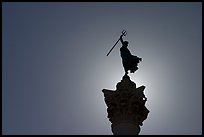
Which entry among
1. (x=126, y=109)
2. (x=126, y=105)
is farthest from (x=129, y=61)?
(x=126, y=109)

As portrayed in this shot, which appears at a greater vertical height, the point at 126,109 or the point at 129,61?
the point at 129,61

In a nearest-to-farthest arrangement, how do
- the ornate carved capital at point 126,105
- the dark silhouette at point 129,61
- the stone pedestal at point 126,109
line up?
the stone pedestal at point 126,109 → the ornate carved capital at point 126,105 → the dark silhouette at point 129,61

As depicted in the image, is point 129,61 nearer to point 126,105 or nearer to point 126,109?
point 126,105

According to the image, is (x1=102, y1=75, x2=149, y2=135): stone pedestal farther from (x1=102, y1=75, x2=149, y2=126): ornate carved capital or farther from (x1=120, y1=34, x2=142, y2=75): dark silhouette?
(x1=120, y1=34, x2=142, y2=75): dark silhouette

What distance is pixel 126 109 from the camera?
939 inches

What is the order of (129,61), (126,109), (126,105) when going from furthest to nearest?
1. (129,61)
2. (126,105)
3. (126,109)

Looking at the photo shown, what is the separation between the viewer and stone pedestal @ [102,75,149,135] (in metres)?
23.6

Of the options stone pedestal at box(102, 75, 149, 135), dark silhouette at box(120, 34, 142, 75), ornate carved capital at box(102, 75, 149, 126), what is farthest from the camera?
dark silhouette at box(120, 34, 142, 75)

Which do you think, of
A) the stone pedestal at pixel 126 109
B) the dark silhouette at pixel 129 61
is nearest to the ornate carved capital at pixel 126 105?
the stone pedestal at pixel 126 109

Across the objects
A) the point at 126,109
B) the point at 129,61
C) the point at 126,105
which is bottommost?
the point at 126,109

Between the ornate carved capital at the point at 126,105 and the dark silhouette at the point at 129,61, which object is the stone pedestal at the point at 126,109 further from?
the dark silhouette at the point at 129,61

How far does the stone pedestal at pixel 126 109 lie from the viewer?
77.3ft

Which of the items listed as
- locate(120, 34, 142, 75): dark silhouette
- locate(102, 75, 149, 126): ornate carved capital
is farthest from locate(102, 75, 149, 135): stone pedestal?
locate(120, 34, 142, 75): dark silhouette

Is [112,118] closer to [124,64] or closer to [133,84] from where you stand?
[133,84]
